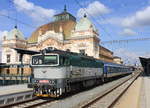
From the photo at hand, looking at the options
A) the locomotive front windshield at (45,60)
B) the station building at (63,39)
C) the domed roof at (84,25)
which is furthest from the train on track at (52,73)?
the domed roof at (84,25)

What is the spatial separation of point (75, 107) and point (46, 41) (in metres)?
A: 56.0

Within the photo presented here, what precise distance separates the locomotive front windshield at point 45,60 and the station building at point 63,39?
4512cm

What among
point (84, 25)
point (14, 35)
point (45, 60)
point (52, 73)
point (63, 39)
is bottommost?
point (52, 73)

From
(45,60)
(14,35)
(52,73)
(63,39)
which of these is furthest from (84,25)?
(52,73)

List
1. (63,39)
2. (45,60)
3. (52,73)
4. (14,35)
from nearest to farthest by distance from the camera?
1. (52,73)
2. (45,60)
3. (63,39)
4. (14,35)

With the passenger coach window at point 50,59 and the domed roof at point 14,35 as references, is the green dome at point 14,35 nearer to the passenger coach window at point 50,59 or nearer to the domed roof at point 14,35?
the domed roof at point 14,35

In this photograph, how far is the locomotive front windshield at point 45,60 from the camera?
667 inches

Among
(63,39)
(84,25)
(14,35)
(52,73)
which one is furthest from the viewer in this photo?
(14,35)

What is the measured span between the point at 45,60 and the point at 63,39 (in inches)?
2007

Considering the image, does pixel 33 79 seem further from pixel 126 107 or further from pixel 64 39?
pixel 64 39

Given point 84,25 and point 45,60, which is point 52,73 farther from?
point 84,25

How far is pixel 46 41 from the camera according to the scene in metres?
68.6

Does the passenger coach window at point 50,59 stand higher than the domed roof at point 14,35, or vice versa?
the domed roof at point 14,35

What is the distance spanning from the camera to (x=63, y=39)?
223 ft
